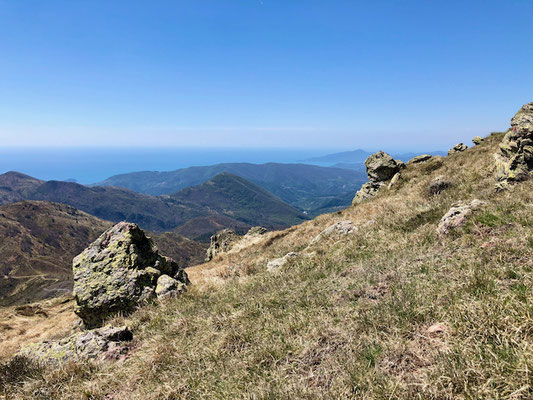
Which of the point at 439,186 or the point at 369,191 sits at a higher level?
the point at 439,186

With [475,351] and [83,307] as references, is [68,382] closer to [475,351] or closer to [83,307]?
[83,307]

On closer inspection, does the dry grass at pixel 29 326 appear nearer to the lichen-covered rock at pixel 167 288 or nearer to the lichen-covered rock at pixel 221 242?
the lichen-covered rock at pixel 167 288

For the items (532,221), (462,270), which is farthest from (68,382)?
(532,221)

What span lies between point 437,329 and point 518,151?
47.0ft

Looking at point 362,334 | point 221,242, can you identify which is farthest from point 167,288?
point 221,242

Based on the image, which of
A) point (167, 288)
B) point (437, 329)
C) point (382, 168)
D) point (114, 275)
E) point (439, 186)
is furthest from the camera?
point (382, 168)

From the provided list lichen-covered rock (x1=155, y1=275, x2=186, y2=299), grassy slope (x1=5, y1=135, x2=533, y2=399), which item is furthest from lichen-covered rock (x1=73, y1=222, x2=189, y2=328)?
grassy slope (x1=5, y1=135, x2=533, y2=399)

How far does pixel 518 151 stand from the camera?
13.5 meters

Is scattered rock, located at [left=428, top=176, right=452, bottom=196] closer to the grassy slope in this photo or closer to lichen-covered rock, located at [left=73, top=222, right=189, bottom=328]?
the grassy slope

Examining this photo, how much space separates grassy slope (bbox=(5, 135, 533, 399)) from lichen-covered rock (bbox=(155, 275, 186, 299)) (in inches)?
59.3

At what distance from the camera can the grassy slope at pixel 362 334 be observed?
3.46m

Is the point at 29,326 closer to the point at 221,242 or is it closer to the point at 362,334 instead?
the point at 221,242

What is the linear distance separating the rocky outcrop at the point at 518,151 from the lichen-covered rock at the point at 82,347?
16.0 meters

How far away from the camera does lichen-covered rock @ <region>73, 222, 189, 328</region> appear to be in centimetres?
1063
